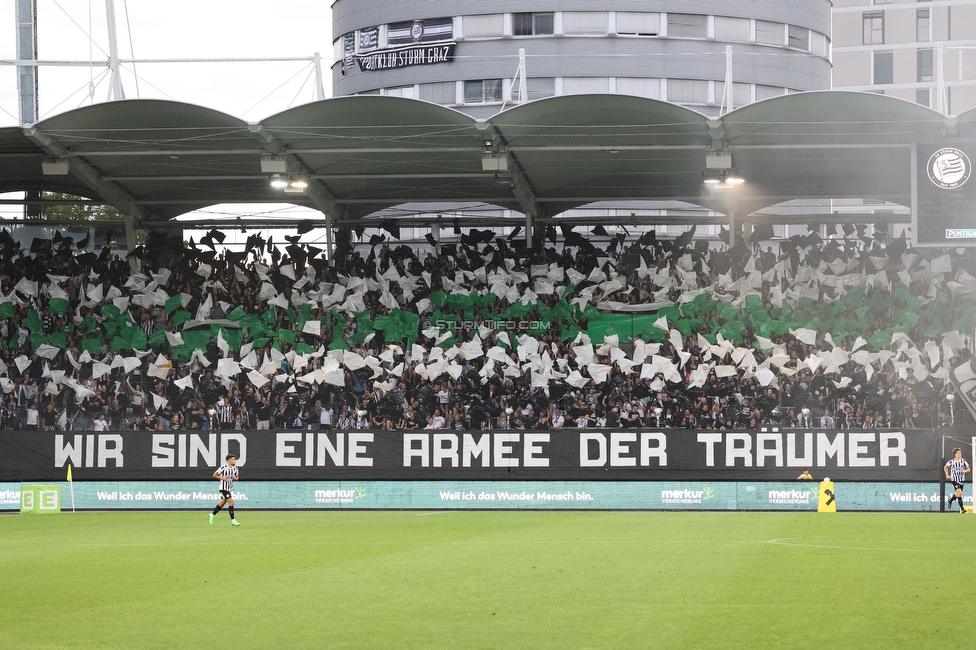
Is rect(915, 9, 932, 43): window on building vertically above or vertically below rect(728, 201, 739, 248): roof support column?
above

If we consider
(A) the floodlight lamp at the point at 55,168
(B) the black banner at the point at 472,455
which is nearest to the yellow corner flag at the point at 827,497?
(B) the black banner at the point at 472,455

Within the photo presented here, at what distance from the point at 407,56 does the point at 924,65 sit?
53080 mm

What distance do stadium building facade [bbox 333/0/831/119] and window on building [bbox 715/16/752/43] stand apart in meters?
0.06

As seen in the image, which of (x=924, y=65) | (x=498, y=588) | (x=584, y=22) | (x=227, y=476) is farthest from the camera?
(x=924, y=65)

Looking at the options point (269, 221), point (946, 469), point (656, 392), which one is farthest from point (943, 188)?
point (269, 221)

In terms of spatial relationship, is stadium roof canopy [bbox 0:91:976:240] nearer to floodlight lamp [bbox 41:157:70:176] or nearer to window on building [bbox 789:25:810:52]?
floodlight lamp [bbox 41:157:70:176]

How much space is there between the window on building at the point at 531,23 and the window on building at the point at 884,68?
1745 inches

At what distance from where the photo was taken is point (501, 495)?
3170cm

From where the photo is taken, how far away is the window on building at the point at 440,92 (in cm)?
7500

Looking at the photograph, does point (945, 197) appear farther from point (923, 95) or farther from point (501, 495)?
point (923, 95)

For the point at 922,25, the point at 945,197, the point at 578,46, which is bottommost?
the point at 945,197

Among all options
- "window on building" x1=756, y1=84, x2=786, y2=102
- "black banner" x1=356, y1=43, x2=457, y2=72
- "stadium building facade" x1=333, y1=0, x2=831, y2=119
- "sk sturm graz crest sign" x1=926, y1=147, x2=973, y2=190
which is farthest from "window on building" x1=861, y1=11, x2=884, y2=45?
"sk sturm graz crest sign" x1=926, y1=147, x2=973, y2=190

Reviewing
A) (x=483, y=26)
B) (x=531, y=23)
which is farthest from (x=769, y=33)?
(x=483, y=26)

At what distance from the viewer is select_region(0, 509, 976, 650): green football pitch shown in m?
10.1
